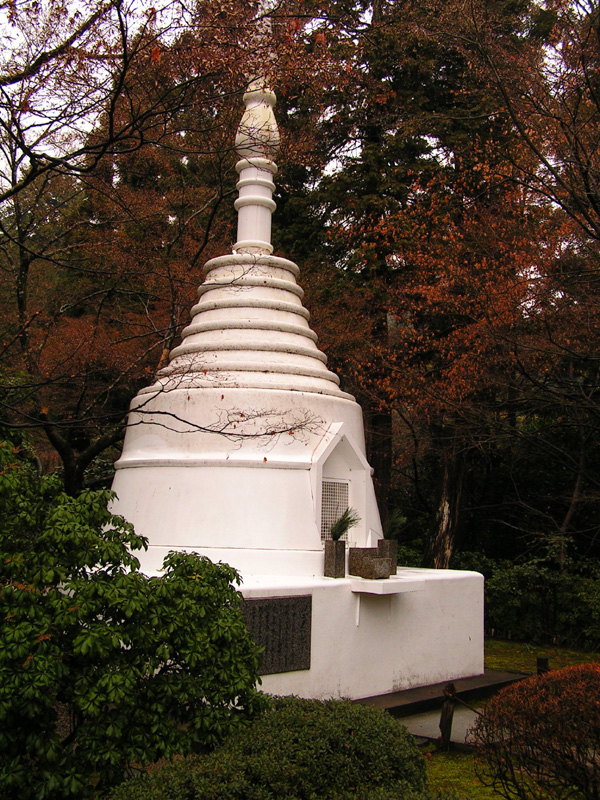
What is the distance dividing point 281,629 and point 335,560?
129cm

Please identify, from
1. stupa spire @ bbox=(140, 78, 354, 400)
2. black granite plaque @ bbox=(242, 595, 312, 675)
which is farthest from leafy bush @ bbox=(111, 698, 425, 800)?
stupa spire @ bbox=(140, 78, 354, 400)

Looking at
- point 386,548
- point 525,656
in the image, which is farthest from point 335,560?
point 525,656

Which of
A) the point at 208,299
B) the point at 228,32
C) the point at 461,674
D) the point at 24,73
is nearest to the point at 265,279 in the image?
the point at 208,299

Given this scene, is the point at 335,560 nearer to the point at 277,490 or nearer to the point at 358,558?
the point at 358,558

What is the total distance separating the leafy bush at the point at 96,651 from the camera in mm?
4371

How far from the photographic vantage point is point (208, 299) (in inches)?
419

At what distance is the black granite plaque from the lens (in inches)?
296

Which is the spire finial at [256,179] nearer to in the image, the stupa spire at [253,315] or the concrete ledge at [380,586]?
the stupa spire at [253,315]

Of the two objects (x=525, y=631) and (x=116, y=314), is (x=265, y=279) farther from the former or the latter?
(x=525, y=631)

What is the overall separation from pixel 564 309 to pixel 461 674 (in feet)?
20.3

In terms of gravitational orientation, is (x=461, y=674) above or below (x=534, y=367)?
below

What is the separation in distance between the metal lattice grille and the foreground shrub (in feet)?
14.3

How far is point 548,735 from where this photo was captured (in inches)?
177

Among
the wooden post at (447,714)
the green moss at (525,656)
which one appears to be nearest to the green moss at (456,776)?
the wooden post at (447,714)
